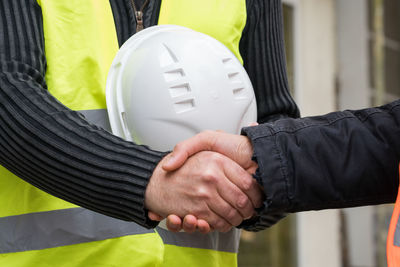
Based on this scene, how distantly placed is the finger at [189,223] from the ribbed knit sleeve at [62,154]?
8cm

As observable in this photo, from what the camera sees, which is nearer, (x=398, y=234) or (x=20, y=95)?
(x=398, y=234)

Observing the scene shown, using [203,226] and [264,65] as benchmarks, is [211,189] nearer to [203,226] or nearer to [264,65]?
[203,226]

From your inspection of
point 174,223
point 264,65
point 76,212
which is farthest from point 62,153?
point 264,65

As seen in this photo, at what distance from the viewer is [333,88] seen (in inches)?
166

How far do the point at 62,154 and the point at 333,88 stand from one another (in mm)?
2969

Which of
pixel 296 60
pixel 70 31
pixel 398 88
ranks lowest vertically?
pixel 398 88

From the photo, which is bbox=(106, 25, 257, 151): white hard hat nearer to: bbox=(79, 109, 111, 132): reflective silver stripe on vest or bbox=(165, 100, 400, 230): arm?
bbox=(79, 109, 111, 132): reflective silver stripe on vest

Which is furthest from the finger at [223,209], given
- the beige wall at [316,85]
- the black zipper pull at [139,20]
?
the beige wall at [316,85]

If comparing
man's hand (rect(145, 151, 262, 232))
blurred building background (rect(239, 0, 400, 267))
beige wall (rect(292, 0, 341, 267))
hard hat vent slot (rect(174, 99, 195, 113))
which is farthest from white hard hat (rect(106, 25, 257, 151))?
beige wall (rect(292, 0, 341, 267))

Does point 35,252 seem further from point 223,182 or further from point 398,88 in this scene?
point 398,88

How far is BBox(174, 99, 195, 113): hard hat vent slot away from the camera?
1610 millimetres

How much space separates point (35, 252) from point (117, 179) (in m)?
0.25

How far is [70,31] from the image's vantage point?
1.60 meters

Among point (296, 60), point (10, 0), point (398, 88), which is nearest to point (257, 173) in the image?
point (10, 0)
